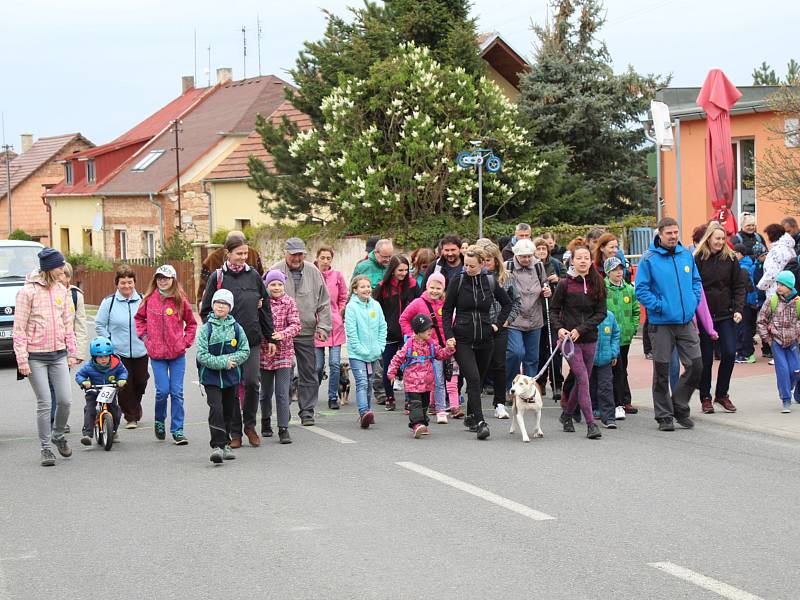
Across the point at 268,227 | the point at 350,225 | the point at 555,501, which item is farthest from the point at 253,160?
the point at 555,501

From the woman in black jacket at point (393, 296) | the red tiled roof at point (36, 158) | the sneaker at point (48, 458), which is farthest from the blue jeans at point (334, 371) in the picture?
the red tiled roof at point (36, 158)

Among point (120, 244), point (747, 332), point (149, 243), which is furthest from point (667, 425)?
point (120, 244)

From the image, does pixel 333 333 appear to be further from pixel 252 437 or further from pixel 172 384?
pixel 252 437

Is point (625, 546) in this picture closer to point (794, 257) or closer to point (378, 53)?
point (794, 257)

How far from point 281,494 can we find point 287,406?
8.47 feet

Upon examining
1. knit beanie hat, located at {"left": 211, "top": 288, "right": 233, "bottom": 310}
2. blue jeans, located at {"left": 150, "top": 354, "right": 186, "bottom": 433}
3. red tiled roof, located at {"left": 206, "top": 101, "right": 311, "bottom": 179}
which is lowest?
blue jeans, located at {"left": 150, "top": 354, "right": 186, "bottom": 433}

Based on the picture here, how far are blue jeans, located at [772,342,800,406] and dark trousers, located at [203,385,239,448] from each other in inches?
225

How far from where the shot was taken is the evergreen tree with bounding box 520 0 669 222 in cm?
3155

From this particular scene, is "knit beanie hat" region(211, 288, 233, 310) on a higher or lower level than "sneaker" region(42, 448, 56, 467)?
higher

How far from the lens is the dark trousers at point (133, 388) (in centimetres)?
1205

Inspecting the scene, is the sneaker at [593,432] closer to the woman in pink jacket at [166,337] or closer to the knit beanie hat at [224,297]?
the knit beanie hat at [224,297]

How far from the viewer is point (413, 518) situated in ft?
25.7

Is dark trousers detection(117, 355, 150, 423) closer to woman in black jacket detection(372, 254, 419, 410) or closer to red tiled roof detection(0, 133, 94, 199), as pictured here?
woman in black jacket detection(372, 254, 419, 410)

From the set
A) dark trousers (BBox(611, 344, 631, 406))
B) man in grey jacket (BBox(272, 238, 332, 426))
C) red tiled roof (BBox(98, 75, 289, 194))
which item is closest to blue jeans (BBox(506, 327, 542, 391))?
dark trousers (BBox(611, 344, 631, 406))
